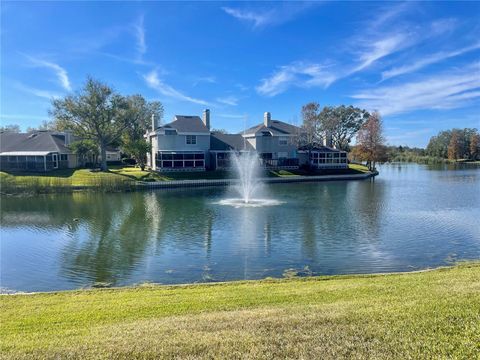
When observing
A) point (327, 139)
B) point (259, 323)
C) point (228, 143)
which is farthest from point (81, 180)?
point (327, 139)

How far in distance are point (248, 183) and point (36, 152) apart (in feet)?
82.7

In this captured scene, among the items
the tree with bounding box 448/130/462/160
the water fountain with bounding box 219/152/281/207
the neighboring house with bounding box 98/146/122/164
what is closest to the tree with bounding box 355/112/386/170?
the water fountain with bounding box 219/152/281/207

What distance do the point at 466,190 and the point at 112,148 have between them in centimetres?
5019

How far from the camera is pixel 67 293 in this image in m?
8.74

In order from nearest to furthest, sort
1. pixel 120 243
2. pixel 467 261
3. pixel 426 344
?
pixel 426 344 < pixel 467 261 < pixel 120 243

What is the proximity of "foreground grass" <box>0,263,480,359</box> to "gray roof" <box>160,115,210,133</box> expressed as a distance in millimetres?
37801

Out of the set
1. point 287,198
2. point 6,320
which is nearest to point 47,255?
point 6,320

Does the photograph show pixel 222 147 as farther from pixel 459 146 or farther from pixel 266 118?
pixel 459 146

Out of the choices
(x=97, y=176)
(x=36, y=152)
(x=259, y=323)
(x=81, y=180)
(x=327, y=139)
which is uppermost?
(x=327, y=139)

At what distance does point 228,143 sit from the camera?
4919cm

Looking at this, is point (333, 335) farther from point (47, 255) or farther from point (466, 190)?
point (466, 190)

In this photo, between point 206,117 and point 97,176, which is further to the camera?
point 206,117

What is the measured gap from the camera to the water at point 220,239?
11242 mm

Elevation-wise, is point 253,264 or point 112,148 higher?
point 112,148
